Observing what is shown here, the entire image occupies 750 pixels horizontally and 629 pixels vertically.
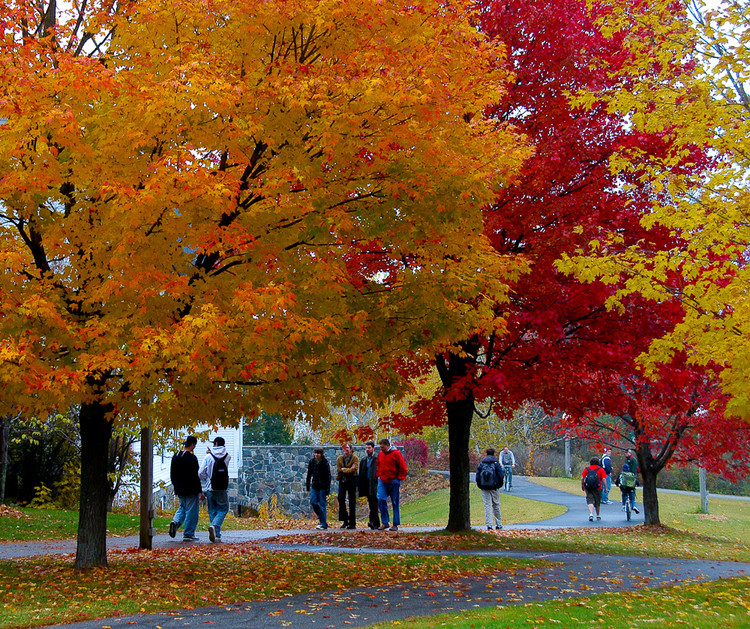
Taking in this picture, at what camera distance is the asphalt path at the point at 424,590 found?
6777 mm

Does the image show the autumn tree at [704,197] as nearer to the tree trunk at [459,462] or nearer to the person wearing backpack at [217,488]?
the tree trunk at [459,462]

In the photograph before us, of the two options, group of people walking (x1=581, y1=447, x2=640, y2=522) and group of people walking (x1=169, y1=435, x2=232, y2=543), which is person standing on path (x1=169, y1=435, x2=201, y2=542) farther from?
group of people walking (x1=581, y1=447, x2=640, y2=522)

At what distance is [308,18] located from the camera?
7652 millimetres

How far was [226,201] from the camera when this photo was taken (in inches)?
291

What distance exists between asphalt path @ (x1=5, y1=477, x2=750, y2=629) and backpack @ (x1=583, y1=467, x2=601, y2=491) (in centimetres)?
675

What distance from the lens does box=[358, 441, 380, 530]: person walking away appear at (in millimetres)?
16297

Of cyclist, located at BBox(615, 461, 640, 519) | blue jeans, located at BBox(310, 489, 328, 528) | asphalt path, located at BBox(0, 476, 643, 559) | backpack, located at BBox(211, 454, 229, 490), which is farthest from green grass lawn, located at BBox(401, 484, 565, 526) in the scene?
backpack, located at BBox(211, 454, 229, 490)

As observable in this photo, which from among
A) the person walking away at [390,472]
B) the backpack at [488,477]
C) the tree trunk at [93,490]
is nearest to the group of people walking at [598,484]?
the backpack at [488,477]

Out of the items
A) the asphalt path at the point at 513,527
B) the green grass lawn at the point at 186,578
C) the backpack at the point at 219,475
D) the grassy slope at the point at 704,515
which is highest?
the backpack at the point at 219,475

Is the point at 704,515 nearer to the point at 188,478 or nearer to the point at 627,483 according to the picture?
the point at 627,483

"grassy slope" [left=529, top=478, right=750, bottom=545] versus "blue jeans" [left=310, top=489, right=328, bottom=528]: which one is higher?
"blue jeans" [left=310, top=489, right=328, bottom=528]

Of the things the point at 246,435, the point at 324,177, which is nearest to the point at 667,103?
the point at 324,177

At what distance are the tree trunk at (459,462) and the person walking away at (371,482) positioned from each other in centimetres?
268

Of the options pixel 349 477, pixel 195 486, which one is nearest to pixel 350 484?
pixel 349 477
